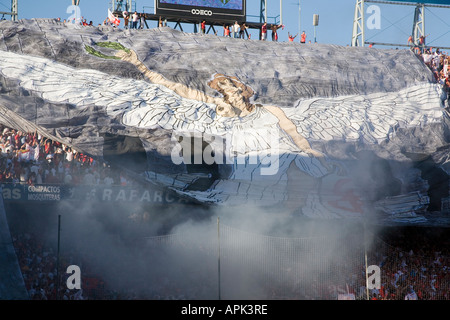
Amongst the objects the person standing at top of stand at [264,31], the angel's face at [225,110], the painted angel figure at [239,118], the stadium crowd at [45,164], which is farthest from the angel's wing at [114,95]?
the person standing at top of stand at [264,31]

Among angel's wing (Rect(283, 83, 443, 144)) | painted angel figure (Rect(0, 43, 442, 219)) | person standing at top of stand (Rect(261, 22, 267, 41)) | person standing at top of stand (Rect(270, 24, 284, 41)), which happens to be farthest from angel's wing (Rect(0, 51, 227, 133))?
person standing at top of stand (Rect(270, 24, 284, 41))

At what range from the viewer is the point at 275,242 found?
15.5 metres

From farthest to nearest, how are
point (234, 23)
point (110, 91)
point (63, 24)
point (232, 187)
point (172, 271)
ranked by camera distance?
point (234, 23) → point (63, 24) → point (110, 91) → point (232, 187) → point (172, 271)

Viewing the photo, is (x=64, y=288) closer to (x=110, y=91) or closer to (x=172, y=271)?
(x=172, y=271)

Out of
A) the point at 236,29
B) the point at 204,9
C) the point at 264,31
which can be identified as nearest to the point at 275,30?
the point at 264,31

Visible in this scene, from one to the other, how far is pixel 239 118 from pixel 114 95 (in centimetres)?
388

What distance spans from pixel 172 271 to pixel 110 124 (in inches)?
183

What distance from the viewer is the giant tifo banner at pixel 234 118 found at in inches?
651

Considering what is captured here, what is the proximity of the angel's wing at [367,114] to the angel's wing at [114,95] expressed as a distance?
9.80 ft

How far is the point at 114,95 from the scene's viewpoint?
17625 millimetres

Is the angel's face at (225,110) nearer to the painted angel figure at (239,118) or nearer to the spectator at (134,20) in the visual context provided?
the painted angel figure at (239,118)

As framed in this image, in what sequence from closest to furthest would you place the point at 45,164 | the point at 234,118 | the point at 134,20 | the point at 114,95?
1. the point at 45,164
2. the point at 114,95
3. the point at 234,118
4. the point at 134,20

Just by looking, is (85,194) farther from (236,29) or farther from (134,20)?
(236,29)
